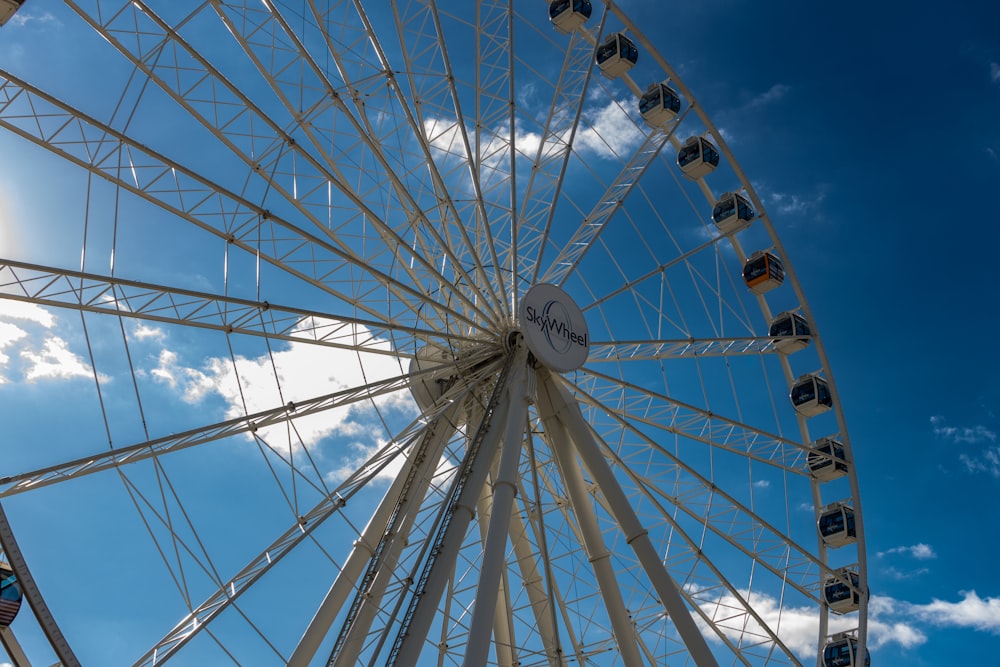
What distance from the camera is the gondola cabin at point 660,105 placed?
27156 millimetres

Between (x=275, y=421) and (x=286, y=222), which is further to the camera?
(x=275, y=421)

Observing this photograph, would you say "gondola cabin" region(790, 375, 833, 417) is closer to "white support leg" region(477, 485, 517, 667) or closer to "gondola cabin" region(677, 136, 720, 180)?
"gondola cabin" region(677, 136, 720, 180)

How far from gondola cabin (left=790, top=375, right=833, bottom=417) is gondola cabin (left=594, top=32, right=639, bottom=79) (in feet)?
33.8

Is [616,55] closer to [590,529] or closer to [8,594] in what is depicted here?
[590,529]

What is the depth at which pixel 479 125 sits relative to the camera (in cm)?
2409

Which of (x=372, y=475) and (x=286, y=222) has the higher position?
(x=286, y=222)

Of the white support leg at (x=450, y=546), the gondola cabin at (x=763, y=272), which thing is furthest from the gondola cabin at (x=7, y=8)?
the gondola cabin at (x=763, y=272)

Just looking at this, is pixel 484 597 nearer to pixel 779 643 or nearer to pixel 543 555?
pixel 543 555

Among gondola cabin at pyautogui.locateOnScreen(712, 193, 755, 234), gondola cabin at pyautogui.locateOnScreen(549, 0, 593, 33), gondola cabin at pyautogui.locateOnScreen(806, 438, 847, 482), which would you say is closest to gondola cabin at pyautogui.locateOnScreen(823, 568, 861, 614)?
gondola cabin at pyautogui.locateOnScreen(806, 438, 847, 482)

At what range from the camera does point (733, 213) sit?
1105 inches

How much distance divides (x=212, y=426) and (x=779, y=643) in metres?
13.9

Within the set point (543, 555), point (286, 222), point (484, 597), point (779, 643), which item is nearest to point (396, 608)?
point (484, 597)

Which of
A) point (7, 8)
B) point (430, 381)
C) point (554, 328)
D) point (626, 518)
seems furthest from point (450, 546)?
point (7, 8)

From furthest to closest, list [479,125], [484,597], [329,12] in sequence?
[479,125], [329,12], [484,597]
